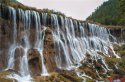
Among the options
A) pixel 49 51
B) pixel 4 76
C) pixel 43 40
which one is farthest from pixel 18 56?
pixel 4 76

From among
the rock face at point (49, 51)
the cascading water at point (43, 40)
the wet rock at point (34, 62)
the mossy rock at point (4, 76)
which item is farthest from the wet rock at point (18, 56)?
the rock face at point (49, 51)

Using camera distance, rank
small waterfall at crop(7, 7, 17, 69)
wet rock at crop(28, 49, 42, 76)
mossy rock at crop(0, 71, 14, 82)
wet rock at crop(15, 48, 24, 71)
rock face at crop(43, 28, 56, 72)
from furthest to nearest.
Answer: rock face at crop(43, 28, 56, 72) → wet rock at crop(28, 49, 42, 76) → small waterfall at crop(7, 7, 17, 69) → wet rock at crop(15, 48, 24, 71) → mossy rock at crop(0, 71, 14, 82)

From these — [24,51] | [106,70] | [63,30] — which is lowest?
[106,70]

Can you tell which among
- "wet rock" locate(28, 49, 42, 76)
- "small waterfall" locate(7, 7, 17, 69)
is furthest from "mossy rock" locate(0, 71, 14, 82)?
"wet rock" locate(28, 49, 42, 76)

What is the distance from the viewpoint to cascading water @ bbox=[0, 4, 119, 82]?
44.3 metres

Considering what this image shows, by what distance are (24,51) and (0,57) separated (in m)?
3.42

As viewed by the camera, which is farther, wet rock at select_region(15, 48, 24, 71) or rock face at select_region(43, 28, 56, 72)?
rock face at select_region(43, 28, 56, 72)

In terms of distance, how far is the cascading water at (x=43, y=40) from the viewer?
44.3 metres

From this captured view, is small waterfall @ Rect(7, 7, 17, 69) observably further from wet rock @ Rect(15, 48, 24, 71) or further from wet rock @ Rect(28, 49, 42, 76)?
wet rock @ Rect(28, 49, 42, 76)

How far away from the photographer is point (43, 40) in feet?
160

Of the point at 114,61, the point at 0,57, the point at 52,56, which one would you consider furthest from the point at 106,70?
the point at 0,57

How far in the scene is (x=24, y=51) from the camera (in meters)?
45.3

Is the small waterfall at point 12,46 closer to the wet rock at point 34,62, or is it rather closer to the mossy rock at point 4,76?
the wet rock at point 34,62

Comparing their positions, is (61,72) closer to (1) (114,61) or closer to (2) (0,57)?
(2) (0,57)
